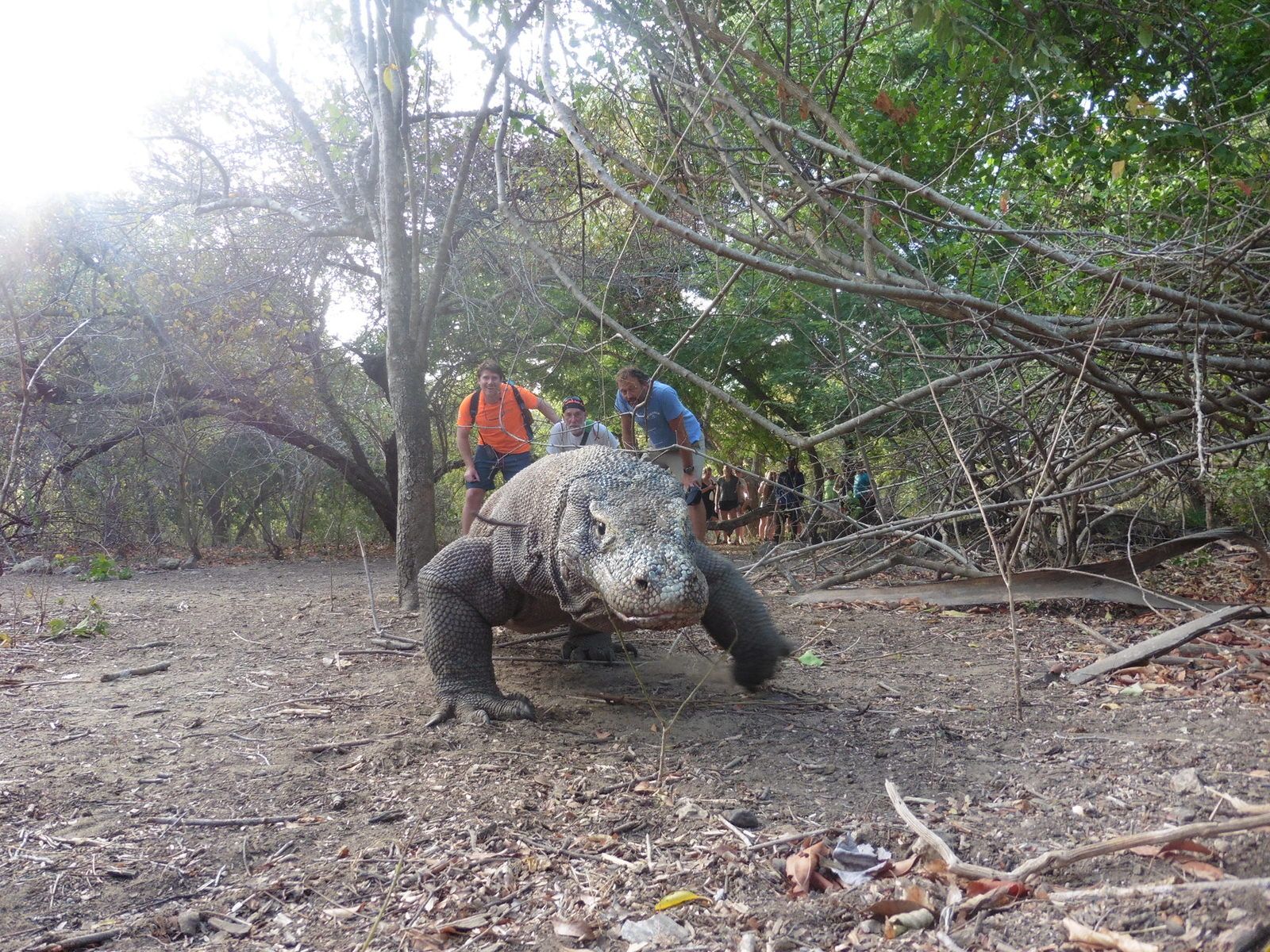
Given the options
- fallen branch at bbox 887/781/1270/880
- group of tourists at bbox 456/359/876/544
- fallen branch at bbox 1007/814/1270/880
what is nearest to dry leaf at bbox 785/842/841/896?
fallen branch at bbox 887/781/1270/880

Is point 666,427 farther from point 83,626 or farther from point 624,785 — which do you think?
point 83,626

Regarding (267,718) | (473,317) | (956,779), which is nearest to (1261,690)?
(956,779)

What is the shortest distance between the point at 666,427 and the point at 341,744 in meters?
3.29

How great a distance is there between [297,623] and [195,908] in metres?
4.16

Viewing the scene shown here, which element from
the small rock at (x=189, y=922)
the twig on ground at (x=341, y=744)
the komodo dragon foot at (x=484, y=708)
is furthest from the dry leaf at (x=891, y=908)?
the twig on ground at (x=341, y=744)


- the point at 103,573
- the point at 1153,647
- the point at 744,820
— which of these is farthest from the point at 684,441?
the point at 103,573

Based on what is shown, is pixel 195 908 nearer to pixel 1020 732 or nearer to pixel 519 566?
pixel 519 566

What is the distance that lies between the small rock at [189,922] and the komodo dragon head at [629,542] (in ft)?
4.16

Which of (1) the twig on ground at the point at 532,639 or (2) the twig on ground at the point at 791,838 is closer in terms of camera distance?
(2) the twig on ground at the point at 791,838

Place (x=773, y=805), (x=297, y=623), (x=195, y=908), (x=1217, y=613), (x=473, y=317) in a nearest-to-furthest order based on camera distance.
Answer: (x=195, y=908)
(x=773, y=805)
(x=1217, y=613)
(x=297, y=623)
(x=473, y=317)

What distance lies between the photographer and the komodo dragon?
2789 mm

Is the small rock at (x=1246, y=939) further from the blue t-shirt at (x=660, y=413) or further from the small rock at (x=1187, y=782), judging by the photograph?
the blue t-shirt at (x=660, y=413)

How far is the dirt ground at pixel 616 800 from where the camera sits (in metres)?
1.74

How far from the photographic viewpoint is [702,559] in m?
3.46
